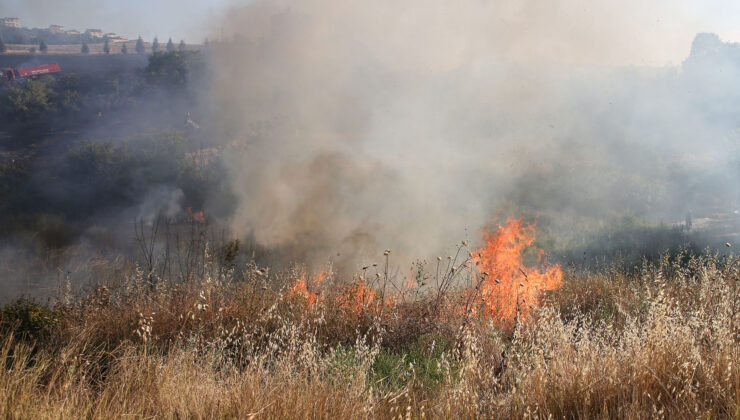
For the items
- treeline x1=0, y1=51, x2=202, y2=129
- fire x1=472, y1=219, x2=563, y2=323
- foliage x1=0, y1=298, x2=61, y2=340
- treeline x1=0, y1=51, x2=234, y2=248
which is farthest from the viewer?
treeline x1=0, y1=51, x2=202, y2=129

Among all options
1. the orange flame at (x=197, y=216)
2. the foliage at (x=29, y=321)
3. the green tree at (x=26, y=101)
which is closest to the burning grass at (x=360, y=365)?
the foliage at (x=29, y=321)

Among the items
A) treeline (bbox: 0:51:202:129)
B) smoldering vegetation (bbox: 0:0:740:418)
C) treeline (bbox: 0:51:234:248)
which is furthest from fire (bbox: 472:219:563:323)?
treeline (bbox: 0:51:202:129)

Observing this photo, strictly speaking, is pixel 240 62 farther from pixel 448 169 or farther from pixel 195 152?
pixel 448 169

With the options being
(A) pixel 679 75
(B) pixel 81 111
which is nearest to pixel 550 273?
(A) pixel 679 75

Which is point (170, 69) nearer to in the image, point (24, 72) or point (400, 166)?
point (24, 72)

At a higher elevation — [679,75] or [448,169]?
[679,75]

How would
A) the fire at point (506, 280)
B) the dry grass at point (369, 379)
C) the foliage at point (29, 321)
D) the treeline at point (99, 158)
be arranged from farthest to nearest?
the treeline at point (99, 158)
the fire at point (506, 280)
the foliage at point (29, 321)
the dry grass at point (369, 379)

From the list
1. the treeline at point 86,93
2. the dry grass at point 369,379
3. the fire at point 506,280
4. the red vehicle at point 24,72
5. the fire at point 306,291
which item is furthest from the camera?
the red vehicle at point 24,72

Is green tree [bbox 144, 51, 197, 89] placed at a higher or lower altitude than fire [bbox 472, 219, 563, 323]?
higher

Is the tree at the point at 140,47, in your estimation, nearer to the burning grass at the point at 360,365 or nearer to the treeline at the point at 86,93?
the treeline at the point at 86,93

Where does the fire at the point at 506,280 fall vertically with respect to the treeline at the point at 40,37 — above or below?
below

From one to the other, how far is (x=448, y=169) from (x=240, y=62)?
9.34 metres

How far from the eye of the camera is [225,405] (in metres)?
2.74

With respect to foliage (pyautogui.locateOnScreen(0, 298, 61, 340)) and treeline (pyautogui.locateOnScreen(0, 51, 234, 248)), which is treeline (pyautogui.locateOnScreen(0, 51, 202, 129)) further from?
foliage (pyautogui.locateOnScreen(0, 298, 61, 340))
